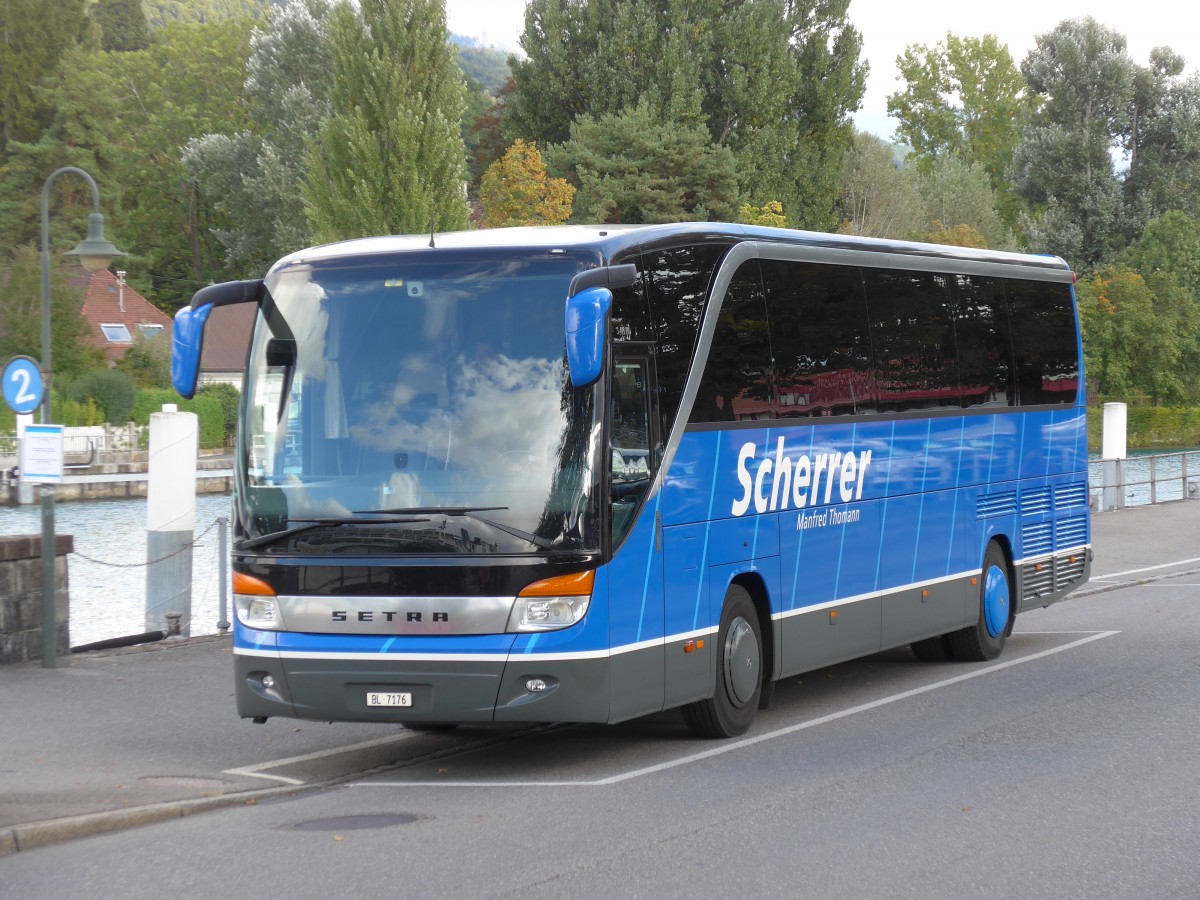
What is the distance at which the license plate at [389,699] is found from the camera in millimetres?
9375

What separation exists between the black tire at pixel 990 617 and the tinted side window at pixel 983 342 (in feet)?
4.71

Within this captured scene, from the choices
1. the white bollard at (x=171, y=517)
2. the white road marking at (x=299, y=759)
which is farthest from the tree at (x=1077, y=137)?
the white road marking at (x=299, y=759)

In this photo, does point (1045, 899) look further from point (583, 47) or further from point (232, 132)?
point (232, 132)

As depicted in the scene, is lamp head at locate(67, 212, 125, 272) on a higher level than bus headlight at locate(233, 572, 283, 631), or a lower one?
higher

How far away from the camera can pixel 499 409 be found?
31.0 feet

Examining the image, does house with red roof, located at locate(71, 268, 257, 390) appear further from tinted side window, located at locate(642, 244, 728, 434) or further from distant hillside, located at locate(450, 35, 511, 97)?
tinted side window, located at locate(642, 244, 728, 434)

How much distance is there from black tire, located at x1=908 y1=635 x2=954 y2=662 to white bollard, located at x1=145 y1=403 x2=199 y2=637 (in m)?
7.30

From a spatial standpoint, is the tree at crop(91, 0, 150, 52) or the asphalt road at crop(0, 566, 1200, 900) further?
the tree at crop(91, 0, 150, 52)

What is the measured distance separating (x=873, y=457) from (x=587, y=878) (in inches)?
259

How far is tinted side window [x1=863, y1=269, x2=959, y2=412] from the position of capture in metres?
13.1

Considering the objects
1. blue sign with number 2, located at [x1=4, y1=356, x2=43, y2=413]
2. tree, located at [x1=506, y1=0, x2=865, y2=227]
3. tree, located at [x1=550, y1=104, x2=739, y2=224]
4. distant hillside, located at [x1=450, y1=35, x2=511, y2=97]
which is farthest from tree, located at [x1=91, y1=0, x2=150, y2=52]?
blue sign with number 2, located at [x1=4, y1=356, x2=43, y2=413]

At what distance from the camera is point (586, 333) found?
863 cm

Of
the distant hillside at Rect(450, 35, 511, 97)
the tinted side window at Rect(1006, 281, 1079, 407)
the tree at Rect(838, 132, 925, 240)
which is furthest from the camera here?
the distant hillside at Rect(450, 35, 511, 97)

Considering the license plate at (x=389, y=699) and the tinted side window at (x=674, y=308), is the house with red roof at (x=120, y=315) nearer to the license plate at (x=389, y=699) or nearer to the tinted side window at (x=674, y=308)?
the tinted side window at (x=674, y=308)
